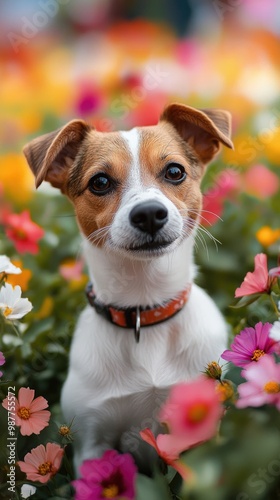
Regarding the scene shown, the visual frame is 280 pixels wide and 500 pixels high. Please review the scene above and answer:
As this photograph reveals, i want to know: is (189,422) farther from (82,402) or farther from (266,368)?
(82,402)

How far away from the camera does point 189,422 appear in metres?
1.18

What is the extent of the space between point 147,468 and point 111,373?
34 cm

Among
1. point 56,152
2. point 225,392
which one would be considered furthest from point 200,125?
point 225,392

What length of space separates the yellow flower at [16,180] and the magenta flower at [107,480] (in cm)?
205

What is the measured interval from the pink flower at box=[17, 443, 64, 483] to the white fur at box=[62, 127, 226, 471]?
415 mm

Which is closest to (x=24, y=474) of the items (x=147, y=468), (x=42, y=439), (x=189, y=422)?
(x=42, y=439)

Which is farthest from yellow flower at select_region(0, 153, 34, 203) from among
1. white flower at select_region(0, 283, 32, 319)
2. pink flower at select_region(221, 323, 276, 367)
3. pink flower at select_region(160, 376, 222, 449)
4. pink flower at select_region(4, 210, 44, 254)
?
pink flower at select_region(160, 376, 222, 449)

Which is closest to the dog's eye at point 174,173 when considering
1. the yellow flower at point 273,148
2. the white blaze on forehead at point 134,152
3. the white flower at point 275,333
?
the white blaze on forehead at point 134,152

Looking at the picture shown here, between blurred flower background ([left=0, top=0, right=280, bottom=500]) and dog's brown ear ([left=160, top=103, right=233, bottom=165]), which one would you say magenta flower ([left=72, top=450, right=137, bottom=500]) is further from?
dog's brown ear ([left=160, top=103, right=233, bottom=165])

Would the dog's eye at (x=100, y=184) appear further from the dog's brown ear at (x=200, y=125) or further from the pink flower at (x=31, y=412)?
the pink flower at (x=31, y=412)

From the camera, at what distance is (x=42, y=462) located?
1.58m

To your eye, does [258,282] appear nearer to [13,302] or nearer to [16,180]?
[13,302]

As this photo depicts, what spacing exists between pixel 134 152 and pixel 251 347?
2.71ft

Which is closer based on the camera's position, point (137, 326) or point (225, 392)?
point (225, 392)
